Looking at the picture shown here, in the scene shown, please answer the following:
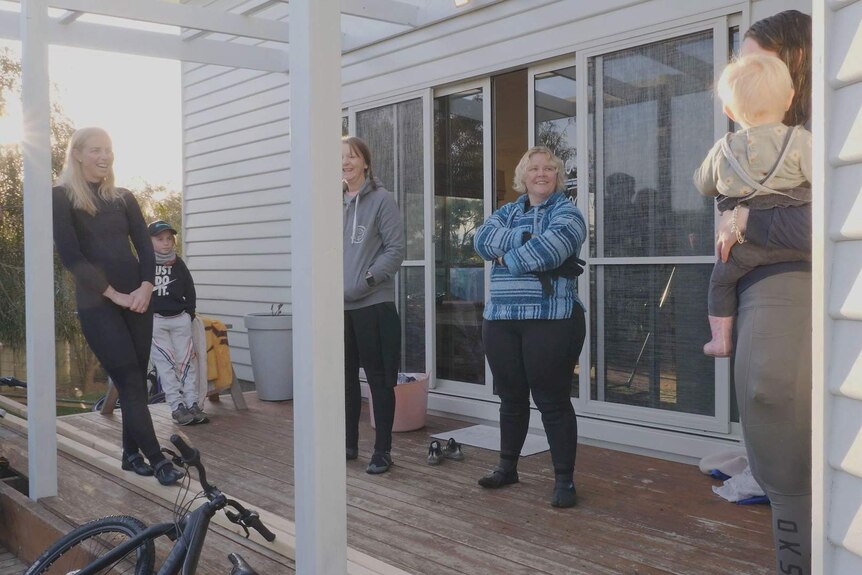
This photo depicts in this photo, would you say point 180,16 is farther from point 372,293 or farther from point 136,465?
point 136,465

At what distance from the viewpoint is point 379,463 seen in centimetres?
338

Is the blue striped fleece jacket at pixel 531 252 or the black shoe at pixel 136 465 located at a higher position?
the blue striped fleece jacket at pixel 531 252

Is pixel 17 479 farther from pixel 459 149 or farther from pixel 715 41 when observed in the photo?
pixel 715 41

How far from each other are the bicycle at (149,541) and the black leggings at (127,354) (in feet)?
2.00

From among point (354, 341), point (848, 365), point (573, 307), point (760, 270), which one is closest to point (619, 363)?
point (573, 307)

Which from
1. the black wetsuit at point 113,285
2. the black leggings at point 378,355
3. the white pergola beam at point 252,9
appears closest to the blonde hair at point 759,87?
the black leggings at point 378,355

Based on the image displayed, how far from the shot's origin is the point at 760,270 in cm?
159

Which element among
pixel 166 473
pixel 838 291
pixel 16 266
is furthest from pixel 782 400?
pixel 16 266

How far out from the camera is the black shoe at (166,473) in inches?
119

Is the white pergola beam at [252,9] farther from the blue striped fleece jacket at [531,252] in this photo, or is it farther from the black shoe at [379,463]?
the black shoe at [379,463]

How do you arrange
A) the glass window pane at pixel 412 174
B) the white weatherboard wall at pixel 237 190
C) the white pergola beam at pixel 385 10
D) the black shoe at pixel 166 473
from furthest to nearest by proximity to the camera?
the white weatherboard wall at pixel 237 190 → the glass window pane at pixel 412 174 → the white pergola beam at pixel 385 10 → the black shoe at pixel 166 473

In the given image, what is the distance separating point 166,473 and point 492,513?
1.37m

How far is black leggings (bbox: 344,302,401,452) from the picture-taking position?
3389mm

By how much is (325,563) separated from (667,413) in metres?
2.14
